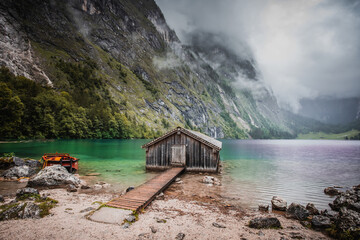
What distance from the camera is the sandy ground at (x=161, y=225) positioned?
756cm

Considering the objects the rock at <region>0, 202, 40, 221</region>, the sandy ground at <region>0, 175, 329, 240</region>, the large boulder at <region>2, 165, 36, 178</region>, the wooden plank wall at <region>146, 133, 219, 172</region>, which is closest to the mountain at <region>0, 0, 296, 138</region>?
the large boulder at <region>2, 165, 36, 178</region>

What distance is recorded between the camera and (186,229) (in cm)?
852

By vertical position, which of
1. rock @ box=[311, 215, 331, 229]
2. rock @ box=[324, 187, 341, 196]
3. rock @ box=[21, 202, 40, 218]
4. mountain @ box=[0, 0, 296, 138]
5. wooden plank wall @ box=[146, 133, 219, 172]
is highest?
mountain @ box=[0, 0, 296, 138]

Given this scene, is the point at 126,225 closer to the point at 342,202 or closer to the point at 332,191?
the point at 342,202

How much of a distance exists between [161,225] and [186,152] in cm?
1465

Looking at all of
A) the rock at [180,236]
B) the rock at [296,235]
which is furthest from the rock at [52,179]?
the rock at [296,235]

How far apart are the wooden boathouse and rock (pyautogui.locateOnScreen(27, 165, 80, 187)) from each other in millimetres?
10057

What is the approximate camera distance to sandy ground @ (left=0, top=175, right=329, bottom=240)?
7.56 meters

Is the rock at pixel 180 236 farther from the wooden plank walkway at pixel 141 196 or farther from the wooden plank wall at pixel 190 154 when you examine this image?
the wooden plank wall at pixel 190 154

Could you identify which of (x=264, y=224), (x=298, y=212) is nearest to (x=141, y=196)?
(x=264, y=224)

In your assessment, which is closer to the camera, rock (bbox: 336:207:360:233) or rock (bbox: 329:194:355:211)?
rock (bbox: 336:207:360:233)

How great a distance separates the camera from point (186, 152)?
76.5 ft

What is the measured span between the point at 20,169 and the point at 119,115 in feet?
337

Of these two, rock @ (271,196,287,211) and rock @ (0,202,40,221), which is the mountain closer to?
rock @ (0,202,40,221)
